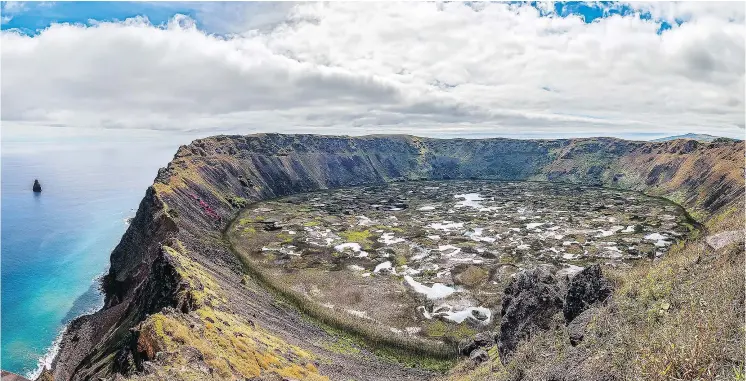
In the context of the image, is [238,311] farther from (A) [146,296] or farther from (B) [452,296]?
(B) [452,296]

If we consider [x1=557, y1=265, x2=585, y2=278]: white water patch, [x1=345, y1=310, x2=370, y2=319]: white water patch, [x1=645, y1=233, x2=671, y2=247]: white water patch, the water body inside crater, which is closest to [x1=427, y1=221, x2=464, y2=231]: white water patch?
the water body inside crater

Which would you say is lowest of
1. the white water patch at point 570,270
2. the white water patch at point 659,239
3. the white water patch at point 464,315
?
the white water patch at point 464,315

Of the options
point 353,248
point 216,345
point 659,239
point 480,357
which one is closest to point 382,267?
point 353,248

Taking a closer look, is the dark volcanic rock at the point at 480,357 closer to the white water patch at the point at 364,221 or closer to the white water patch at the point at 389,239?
the white water patch at the point at 389,239

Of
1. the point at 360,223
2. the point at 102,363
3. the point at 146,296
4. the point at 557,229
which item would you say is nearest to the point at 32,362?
the point at 146,296

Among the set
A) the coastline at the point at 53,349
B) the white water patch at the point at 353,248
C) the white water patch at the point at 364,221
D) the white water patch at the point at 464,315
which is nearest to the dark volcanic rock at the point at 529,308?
the white water patch at the point at 464,315

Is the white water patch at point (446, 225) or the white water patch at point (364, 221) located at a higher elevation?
the white water patch at point (446, 225)

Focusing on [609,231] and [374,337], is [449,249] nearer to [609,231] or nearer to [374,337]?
[374,337]
